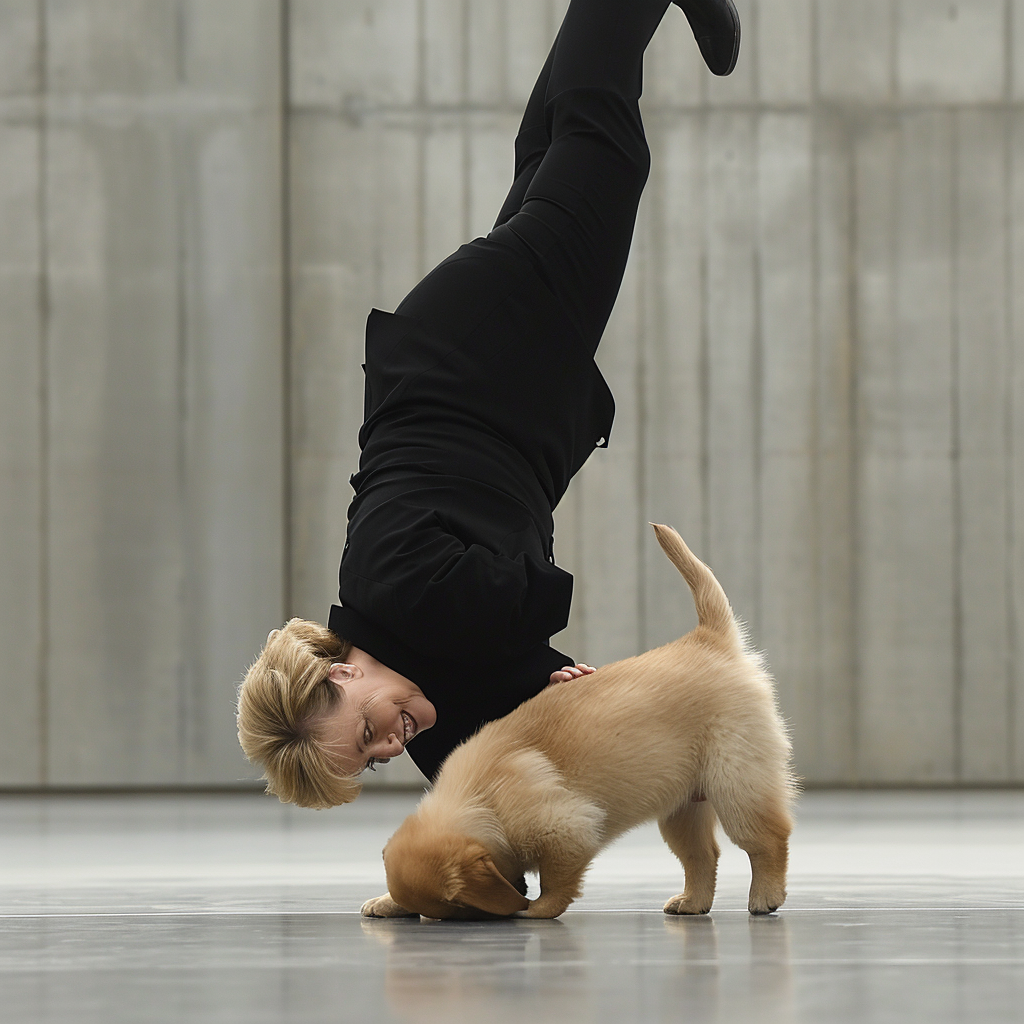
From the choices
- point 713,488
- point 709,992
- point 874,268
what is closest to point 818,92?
point 874,268

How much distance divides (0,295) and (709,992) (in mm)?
5440

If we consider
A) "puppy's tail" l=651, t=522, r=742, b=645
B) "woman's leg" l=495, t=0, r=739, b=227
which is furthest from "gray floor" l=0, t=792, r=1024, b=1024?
"woman's leg" l=495, t=0, r=739, b=227

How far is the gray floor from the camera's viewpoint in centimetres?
138

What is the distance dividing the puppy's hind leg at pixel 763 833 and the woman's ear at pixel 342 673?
65 cm

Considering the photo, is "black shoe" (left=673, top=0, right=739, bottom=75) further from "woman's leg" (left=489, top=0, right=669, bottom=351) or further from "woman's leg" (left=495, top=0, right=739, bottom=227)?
"woman's leg" (left=489, top=0, right=669, bottom=351)

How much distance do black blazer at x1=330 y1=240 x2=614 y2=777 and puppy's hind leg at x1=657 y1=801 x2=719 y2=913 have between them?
1.16 ft

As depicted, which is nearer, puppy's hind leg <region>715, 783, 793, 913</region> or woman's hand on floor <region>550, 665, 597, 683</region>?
puppy's hind leg <region>715, 783, 793, 913</region>

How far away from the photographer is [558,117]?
257cm

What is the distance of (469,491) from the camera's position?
A: 7.76 feet

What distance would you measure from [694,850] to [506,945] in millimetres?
585

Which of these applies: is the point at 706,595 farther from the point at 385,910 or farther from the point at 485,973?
the point at 485,973

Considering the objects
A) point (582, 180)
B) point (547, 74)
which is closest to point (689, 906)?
point (582, 180)

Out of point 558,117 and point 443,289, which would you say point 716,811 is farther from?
point 558,117

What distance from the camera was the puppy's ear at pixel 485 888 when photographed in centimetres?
200
